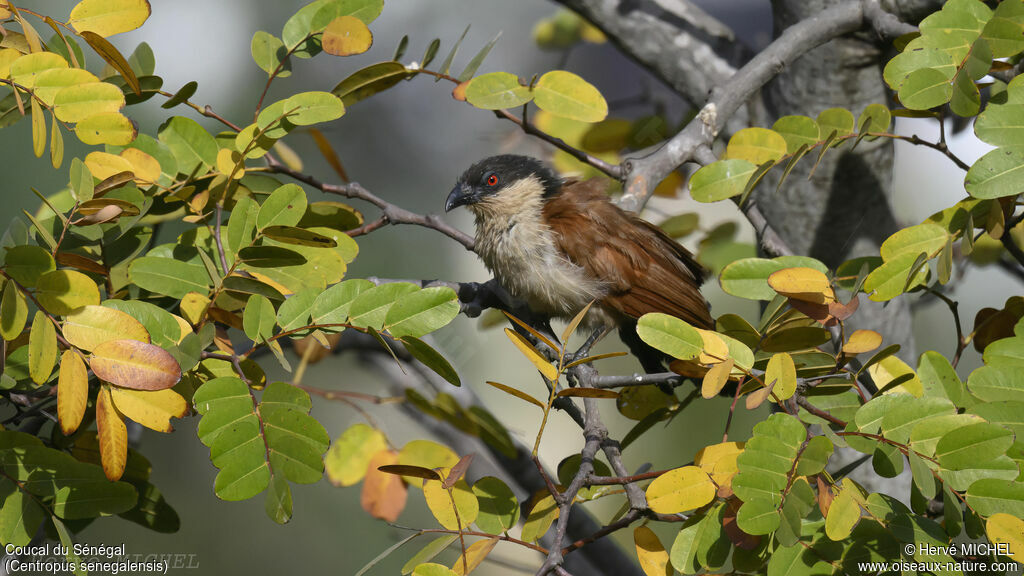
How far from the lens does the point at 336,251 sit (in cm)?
129

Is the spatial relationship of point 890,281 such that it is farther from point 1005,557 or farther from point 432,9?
point 432,9

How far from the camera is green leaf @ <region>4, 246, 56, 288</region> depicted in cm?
95

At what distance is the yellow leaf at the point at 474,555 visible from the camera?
95 cm

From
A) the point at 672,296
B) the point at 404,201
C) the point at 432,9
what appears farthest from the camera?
the point at 432,9

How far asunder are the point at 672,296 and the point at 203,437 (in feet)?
4.23

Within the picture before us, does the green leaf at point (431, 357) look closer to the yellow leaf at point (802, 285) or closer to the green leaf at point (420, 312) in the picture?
the green leaf at point (420, 312)

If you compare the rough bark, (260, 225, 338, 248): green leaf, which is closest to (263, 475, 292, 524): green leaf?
(260, 225, 338, 248): green leaf

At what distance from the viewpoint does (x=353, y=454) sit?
1.82m

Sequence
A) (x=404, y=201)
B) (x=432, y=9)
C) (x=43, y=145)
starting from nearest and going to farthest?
(x=43, y=145) → (x=404, y=201) → (x=432, y=9)

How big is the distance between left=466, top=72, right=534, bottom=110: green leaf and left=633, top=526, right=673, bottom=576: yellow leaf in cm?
86

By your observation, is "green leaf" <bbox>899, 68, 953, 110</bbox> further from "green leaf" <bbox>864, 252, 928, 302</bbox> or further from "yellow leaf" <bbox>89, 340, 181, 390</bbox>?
"yellow leaf" <bbox>89, 340, 181, 390</bbox>

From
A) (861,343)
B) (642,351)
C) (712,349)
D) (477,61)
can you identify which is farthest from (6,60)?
(642,351)

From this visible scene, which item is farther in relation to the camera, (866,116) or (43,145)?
(866,116)

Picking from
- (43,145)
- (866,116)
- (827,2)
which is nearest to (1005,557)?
(866,116)
